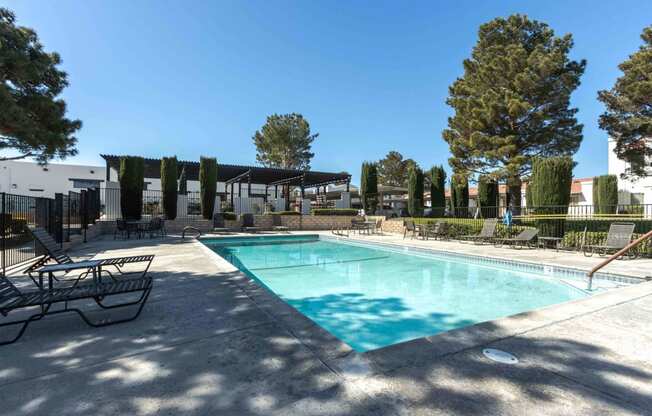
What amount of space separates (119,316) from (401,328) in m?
3.54

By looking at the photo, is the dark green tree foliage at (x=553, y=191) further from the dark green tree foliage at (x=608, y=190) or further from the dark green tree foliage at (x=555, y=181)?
the dark green tree foliage at (x=608, y=190)

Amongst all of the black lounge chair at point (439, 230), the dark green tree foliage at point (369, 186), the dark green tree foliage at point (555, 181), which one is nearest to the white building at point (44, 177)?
the dark green tree foliage at point (369, 186)

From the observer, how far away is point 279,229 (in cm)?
1848

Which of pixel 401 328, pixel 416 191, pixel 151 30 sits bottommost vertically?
pixel 401 328

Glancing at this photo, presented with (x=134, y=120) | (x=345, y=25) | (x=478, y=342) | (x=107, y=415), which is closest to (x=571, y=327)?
(x=478, y=342)

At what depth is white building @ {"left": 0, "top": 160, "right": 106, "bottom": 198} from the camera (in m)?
28.8

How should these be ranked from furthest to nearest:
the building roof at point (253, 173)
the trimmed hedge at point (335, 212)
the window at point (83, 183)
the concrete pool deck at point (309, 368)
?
1. the window at point (83, 183)
2. the trimmed hedge at point (335, 212)
3. the building roof at point (253, 173)
4. the concrete pool deck at point (309, 368)

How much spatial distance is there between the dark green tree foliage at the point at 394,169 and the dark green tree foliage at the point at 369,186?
25252 millimetres

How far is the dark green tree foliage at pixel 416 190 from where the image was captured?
19562 mm

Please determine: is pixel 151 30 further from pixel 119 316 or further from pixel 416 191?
pixel 416 191

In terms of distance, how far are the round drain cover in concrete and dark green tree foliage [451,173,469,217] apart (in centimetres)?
1720

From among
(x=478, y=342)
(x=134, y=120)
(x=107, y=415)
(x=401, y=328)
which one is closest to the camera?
(x=107, y=415)

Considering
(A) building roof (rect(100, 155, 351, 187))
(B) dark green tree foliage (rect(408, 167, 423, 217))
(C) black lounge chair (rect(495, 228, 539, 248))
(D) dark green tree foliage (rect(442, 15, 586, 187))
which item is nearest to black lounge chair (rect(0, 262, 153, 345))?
(C) black lounge chair (rect(495, 228, 539, 248))

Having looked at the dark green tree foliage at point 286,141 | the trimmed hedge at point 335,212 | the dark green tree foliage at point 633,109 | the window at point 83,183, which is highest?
the dark green tree foliage at point 286,141
